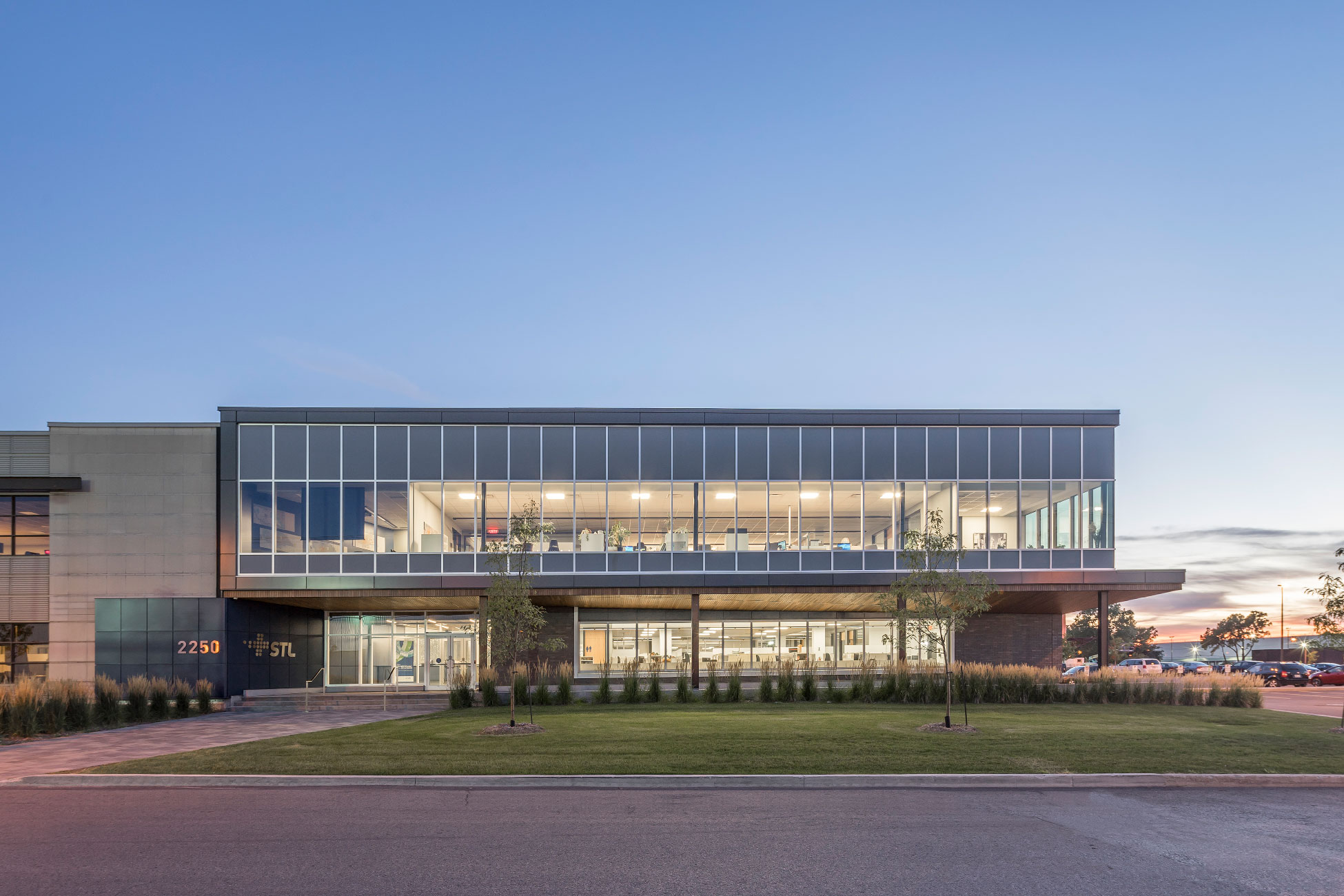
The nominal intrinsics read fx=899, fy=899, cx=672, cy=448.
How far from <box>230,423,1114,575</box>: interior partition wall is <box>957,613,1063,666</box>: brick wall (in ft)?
15.2

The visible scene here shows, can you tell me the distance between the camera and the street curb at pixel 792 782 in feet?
41.4

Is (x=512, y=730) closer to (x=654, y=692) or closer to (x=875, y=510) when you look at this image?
(x=654, y=692)

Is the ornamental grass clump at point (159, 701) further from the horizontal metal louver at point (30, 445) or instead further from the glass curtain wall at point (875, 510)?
the glass curtain wall at point (875, 510)

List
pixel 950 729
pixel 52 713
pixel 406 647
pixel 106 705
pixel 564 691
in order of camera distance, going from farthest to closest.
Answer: pixel 406 647, pixel 564 691, pixel 106 705, pixel 52 713, pixel 950 729

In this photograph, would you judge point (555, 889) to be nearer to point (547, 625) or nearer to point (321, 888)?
point (321, 888)

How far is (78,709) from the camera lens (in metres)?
21.4

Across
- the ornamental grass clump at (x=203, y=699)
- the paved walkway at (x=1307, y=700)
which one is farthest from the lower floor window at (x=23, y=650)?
the paved walkway at (x=1307, y=700)

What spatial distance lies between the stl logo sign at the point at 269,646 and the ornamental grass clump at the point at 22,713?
11471mm

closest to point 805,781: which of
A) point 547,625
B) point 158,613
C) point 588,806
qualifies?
point 588,806

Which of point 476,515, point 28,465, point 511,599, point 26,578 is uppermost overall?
point 28,465

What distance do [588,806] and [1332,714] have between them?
23.7m

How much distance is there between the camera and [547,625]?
3550 cm

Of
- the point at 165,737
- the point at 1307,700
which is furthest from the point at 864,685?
the point at 1307,700

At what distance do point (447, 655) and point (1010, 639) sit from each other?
22.4 meters
